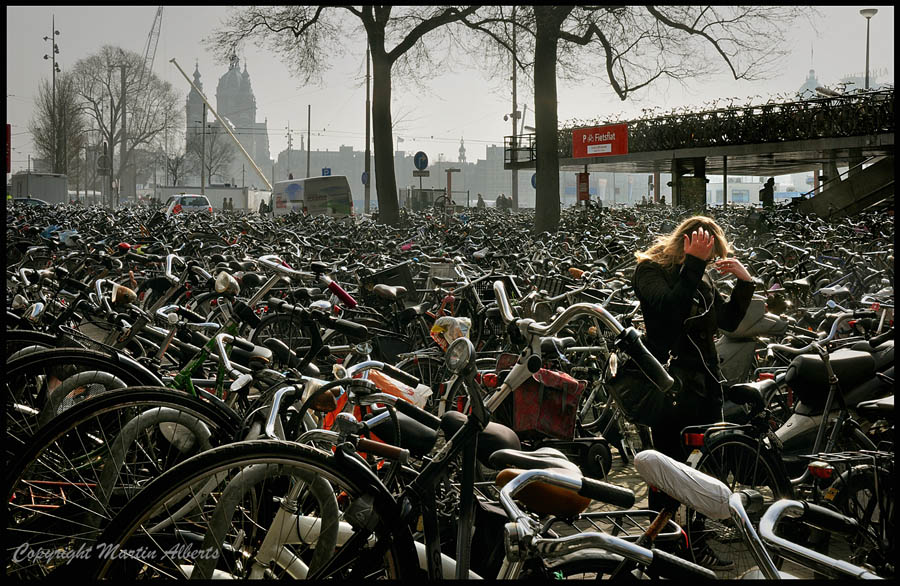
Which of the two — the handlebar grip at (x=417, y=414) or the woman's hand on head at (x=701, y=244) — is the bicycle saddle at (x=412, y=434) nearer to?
the handlebar grip at (x=417, y=414)

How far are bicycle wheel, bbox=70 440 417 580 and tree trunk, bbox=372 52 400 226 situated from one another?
16.8m

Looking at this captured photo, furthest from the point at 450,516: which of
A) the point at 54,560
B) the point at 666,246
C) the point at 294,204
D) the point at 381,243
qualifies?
the point at 294,204

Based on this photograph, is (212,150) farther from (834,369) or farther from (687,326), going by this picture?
(834,369)

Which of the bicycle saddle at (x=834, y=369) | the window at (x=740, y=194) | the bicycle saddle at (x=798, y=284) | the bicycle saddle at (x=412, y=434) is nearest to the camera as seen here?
the bicycle saddle at (x=412, y=434)

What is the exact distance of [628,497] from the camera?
183 cm

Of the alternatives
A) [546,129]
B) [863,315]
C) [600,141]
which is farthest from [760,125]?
[863,315]

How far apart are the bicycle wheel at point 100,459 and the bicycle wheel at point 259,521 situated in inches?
25.0

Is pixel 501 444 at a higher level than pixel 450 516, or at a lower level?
higher

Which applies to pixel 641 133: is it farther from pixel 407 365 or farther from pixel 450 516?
pixel 450 516

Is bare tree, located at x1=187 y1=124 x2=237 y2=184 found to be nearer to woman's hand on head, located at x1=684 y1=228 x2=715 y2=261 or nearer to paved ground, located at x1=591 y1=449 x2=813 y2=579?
paved ground, located at x1=591 y1=449 x2=813 y2=579

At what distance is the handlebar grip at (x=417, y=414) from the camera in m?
2.33

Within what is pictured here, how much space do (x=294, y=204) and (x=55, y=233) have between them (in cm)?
1692

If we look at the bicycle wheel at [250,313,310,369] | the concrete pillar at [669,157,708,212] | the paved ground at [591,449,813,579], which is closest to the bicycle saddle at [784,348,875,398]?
the paved ground at [591,449,813,579]

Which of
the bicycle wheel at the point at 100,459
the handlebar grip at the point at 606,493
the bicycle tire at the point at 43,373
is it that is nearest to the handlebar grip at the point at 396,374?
the bicycle wheel at the point at 100,459
